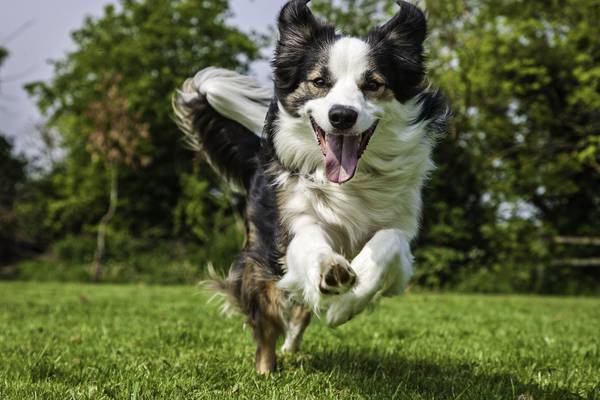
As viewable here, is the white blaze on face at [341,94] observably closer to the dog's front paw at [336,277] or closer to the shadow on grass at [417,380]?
the dog's front paw at [336,277]

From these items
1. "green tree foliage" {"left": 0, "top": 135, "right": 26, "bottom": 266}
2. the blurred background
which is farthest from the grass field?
"green tree foliage" {"left": 0, "top": 135, "right": 26, "bottom": 266}

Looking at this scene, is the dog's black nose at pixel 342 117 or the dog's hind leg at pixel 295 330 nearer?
the dog's black nose at pixel 342 117

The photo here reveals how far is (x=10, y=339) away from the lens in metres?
4.99

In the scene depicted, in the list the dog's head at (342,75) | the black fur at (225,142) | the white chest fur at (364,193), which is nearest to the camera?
the dog's head at (342,75)

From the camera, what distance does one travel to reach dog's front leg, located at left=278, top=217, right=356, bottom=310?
2.65 m

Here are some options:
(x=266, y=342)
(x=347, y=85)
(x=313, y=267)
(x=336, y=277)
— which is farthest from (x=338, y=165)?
(x=266, y=342)

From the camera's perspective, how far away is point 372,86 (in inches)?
126

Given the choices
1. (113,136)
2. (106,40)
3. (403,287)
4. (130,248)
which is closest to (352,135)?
(403,287)

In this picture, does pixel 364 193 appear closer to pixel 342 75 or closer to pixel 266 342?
pixel 342 75

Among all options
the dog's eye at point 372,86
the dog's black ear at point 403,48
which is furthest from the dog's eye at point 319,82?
the dog's black ear at point 403,48

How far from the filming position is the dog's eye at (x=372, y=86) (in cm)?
318

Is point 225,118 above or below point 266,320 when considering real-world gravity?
above

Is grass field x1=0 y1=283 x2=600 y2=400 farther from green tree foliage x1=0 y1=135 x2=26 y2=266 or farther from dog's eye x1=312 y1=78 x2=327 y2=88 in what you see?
green tree foliage x1=0 y1=135 x2=26 y2=266

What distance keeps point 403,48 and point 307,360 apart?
208 centimetres
